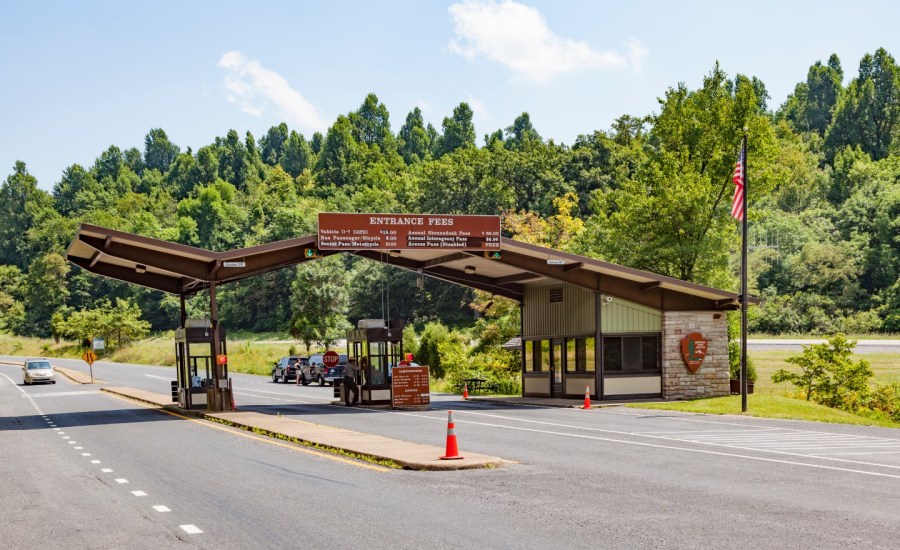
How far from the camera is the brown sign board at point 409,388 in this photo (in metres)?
34.8

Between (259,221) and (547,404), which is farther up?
(259,221)

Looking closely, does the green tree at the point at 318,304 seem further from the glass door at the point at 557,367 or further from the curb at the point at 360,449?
the curb at the point at 360,449

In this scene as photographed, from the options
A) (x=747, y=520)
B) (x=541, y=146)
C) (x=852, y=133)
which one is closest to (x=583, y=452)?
(x=747, y=520)

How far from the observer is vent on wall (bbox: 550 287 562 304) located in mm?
40594

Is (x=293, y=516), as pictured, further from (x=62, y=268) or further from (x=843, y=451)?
(x=62, y=268)

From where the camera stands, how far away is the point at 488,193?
10200 centimetres

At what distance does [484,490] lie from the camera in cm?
1398

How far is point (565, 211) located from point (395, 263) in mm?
35587

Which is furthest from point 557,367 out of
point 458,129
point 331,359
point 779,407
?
point 458,129

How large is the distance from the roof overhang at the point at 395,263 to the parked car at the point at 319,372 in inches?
633

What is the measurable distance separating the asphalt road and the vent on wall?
14710mm

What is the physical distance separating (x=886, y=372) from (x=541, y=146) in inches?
2601

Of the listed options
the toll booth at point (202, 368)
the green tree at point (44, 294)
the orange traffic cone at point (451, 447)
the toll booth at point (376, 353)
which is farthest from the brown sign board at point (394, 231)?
the green tree at point (44, 294)

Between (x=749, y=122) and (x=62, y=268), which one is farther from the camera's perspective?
(x=62, y=268)
